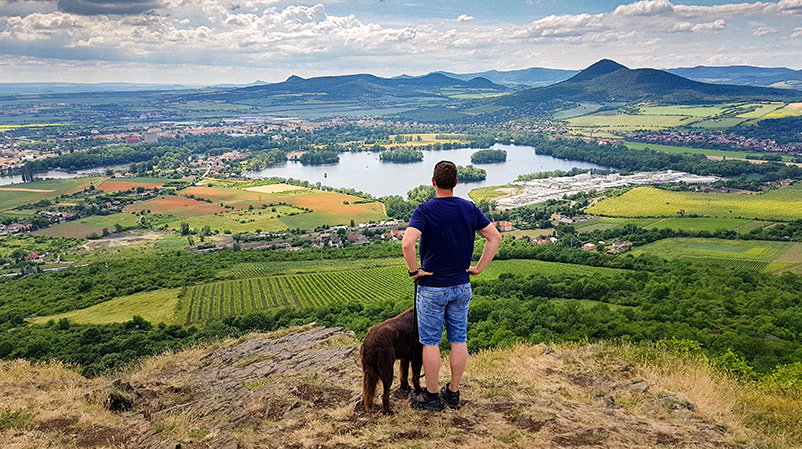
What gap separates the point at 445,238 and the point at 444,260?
0.24 m

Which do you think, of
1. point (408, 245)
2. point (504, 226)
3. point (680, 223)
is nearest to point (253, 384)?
point (408, 245)

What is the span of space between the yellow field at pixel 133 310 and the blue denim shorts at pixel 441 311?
2768 centimetres

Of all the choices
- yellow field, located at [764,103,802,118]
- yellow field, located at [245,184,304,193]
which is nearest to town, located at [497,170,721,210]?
yellow field, located at [245,184,304,193]

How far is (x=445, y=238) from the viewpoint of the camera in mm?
5805

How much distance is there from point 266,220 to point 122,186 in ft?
139

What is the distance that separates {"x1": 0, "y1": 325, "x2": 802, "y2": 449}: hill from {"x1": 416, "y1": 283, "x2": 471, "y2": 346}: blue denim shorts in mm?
944

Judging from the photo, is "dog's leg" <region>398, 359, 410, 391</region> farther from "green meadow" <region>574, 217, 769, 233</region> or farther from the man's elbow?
"green meadow" <region>574, 217, 769, 233</region>

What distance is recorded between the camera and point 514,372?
340 inches

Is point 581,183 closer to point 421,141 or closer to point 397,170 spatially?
point 397,170

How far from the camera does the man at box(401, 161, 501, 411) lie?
5785 millimetres

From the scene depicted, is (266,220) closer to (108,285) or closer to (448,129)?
(108,285)

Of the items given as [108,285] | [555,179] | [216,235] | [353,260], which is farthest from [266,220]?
[555,179]

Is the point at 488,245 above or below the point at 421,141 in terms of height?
above

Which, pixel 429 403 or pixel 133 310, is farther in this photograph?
pixel 133 310
